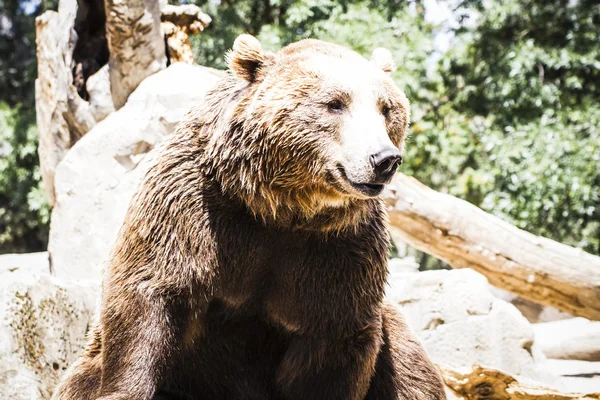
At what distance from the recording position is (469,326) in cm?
542

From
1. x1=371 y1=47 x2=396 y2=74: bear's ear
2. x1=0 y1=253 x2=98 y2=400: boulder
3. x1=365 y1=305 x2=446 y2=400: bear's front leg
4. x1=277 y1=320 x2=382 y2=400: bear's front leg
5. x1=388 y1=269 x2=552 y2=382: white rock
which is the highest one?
x1=371 y1=47 x2=396 y2=74: bear's ear

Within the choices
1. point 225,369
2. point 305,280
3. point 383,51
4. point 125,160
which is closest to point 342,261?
point 305,280

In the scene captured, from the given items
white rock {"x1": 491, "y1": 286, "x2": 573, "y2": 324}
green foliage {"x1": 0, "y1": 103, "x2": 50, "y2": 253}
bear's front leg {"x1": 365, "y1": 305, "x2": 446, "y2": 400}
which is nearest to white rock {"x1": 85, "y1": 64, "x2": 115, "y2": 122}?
bear's front leg {"x1": 365, "y1": 305, "x2": 446, "y2": 400}

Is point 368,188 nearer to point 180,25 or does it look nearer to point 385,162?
point 385,162

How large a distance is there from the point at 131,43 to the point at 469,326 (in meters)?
4.17

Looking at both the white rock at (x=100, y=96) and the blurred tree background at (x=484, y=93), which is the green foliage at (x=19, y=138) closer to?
the blurred tree background at (x=484, y=93)

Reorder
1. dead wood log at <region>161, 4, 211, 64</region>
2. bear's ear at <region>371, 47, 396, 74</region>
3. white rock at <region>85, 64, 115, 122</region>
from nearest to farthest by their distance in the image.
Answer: bear's ear at <region>371, 47, 396, 74</region>, white rock at <region>85, 64, 115, 122</region>, dead wood log at <region>161, 4, 211, 64</region>

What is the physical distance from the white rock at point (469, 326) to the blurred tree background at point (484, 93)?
16.3 feet

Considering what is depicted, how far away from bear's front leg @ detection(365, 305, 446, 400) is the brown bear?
0.34 metres

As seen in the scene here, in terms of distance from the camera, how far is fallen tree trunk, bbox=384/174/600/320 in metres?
6.30

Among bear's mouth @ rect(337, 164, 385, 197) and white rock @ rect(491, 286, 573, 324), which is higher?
bear's mouth @ rect(337, 164, 385, 197)

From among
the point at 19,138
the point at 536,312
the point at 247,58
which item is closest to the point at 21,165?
the point at 19,138

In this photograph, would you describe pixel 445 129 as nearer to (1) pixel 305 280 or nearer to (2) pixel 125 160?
(2) pixel 125 160

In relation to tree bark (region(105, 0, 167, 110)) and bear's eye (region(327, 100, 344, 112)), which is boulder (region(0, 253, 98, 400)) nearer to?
bear's eye (region(327, 100, 344, 112))
